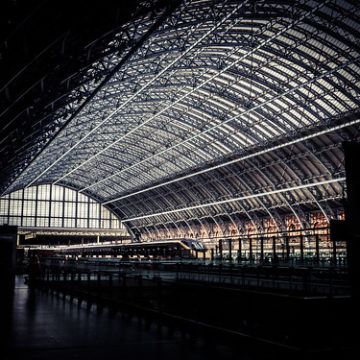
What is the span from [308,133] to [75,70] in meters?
25.9

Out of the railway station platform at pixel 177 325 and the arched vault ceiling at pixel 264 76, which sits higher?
the arched vault ceiling at pixel 264 76

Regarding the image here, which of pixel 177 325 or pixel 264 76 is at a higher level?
pixel 264 76

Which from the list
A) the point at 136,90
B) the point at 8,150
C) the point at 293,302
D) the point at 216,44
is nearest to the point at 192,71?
the point at 136,90

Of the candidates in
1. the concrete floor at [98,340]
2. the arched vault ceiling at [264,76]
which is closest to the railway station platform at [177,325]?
the concrete floor at [98,340]

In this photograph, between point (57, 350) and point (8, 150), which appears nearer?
point (57, 350)

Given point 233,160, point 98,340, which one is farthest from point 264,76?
point 98,340

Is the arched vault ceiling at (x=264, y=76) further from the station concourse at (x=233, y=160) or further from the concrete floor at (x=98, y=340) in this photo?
the concrete floor at (x=98, y=340)

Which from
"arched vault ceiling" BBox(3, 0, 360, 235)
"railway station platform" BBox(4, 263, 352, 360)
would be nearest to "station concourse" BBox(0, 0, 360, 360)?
"railway station platform" BBox(4, 263, 352, 360)

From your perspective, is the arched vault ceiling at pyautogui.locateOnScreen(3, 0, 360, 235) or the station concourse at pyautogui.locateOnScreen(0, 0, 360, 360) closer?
the station concourse at pyautogui.locateOnScreen(0, 0, 360, 360)

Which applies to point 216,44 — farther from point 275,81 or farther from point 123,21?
point 123,21

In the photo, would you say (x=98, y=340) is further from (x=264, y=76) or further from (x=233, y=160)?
(x=233, y=160)

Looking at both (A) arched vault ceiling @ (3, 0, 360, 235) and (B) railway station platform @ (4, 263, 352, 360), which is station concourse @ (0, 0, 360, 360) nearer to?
(B) railway station platform @ (4, 263, 352, 360)

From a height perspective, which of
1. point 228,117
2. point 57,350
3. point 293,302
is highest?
point 228,117

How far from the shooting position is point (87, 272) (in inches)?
657
